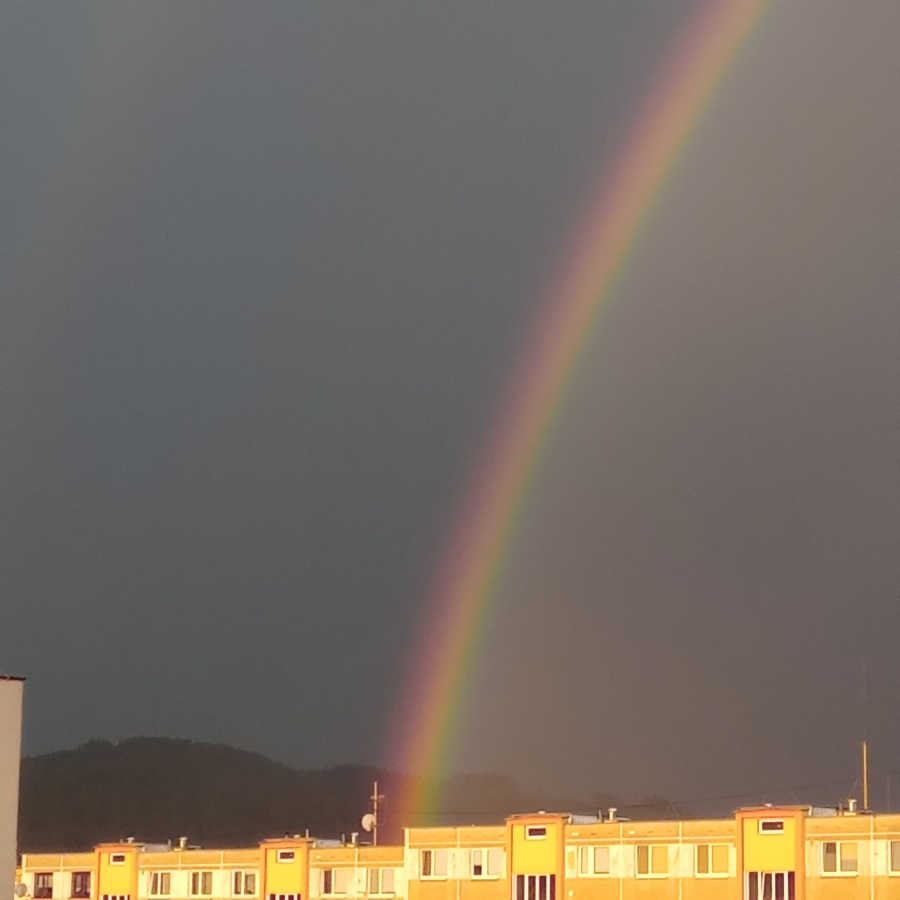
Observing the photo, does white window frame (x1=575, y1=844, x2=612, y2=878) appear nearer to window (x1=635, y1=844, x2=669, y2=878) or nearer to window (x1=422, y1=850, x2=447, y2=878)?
window (x1=635, y1=844, x2=669, y2=878)

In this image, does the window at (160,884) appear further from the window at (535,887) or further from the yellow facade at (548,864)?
the window at (535,887)

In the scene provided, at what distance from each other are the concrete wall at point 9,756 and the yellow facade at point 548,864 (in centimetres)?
4878

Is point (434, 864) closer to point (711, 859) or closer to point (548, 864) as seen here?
point (548, 864)

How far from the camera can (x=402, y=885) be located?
99.2 meters

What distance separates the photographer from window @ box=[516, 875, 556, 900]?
9294cm

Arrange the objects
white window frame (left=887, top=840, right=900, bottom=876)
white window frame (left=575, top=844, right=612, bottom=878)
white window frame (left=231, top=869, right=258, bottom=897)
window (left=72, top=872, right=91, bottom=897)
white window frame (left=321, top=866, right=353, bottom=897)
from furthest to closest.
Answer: window (left=72, top=872, right=91, bottom=897), white window frame (left=231, top=869, right=258, bottom=897), white window frame (left=321, top=866, right=353, bottom=897), white window frame (left=575, top=844, right=612, bottom=878), white window frame (left=887, top=840, right=900, bottom=876)

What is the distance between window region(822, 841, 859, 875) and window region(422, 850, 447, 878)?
21.9 metres

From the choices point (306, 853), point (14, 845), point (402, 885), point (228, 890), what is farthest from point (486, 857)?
point (14, 845)

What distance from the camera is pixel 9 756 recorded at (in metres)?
44.0

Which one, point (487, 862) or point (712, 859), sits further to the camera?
point (487, 862)

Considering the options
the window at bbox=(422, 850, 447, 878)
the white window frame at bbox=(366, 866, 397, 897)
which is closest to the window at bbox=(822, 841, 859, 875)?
the window at bbox=(422, 850, 447, 878)

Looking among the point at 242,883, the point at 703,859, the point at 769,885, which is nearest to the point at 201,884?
the point at 242,883

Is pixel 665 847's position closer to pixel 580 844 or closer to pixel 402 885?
pixel 580 844

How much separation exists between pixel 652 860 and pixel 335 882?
20814 mm
